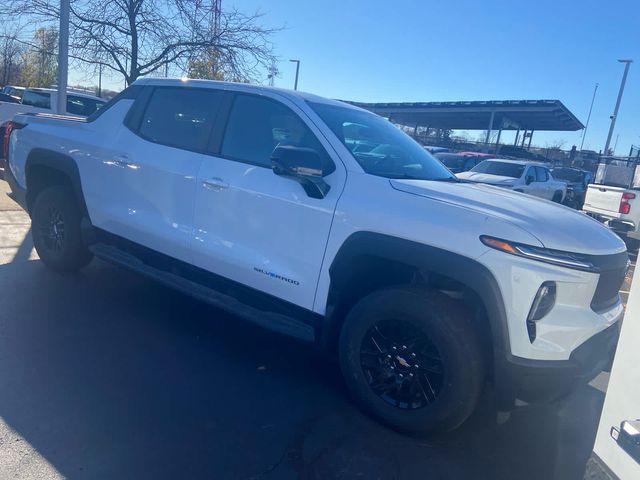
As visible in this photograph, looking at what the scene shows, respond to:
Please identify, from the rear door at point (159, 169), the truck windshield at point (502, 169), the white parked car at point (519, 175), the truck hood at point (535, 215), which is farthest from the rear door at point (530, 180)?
the rear door at point (159, 169)

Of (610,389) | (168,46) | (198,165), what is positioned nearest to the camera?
(610,389)

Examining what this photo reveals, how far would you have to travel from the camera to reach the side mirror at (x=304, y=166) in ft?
10.7

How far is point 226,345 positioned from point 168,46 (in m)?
9.14

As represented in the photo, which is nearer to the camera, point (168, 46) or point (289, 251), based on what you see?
point (289, 251)

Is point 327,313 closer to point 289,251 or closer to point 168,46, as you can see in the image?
point 289,251

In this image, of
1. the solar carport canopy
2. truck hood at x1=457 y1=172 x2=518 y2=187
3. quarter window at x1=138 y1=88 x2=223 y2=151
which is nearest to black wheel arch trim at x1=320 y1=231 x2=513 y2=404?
quarter window at x1=138 y1=88 x2=223 y2=151

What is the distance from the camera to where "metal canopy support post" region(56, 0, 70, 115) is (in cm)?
855

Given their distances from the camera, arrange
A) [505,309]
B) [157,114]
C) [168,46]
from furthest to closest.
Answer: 1. [168,46]
2. [157,114]
3. [505,309]

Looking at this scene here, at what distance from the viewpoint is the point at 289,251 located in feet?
11.5

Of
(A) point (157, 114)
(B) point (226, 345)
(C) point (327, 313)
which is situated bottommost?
(B) point (226, 345)

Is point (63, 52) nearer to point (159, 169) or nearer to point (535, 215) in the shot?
point (159, 169)

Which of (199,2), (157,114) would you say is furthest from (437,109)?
(157,114)

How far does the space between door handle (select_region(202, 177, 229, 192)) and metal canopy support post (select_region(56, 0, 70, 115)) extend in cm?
640

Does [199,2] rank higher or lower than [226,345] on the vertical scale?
higher
